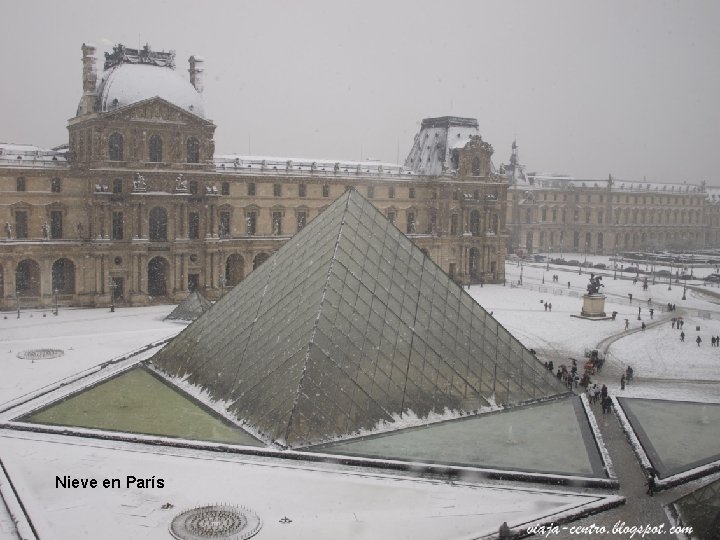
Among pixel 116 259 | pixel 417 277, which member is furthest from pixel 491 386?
pixel 116 259

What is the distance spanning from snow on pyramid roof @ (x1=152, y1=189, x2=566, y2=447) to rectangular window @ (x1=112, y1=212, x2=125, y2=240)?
20.9 meters

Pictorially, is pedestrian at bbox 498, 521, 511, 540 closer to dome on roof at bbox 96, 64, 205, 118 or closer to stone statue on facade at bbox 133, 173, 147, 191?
stone statue on facade at bbox 133, 173, 147, 191

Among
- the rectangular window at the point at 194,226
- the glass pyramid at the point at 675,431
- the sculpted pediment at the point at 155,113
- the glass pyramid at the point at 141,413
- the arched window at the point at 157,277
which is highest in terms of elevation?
the sculpted pediment at the point at 155,113

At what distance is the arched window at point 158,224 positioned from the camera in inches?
1966

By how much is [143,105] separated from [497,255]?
107ft

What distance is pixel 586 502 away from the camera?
1762cm

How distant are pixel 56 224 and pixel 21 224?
2039 mm

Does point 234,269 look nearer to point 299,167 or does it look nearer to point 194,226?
point 194,226

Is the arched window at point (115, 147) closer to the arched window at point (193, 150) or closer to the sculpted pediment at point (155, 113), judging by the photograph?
the sculpted pediment at point (155, 113)

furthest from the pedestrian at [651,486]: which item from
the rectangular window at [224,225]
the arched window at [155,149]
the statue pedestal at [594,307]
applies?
the rectangular window at [224,225]

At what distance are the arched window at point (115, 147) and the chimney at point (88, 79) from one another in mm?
2659

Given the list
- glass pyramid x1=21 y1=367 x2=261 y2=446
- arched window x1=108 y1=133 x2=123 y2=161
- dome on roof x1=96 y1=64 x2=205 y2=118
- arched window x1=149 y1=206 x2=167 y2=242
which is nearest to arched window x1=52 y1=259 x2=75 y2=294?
arched window x1=149 y1=206 x2=167 y2=242

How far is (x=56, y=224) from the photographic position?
47.6 metres

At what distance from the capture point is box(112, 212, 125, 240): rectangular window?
159ft
